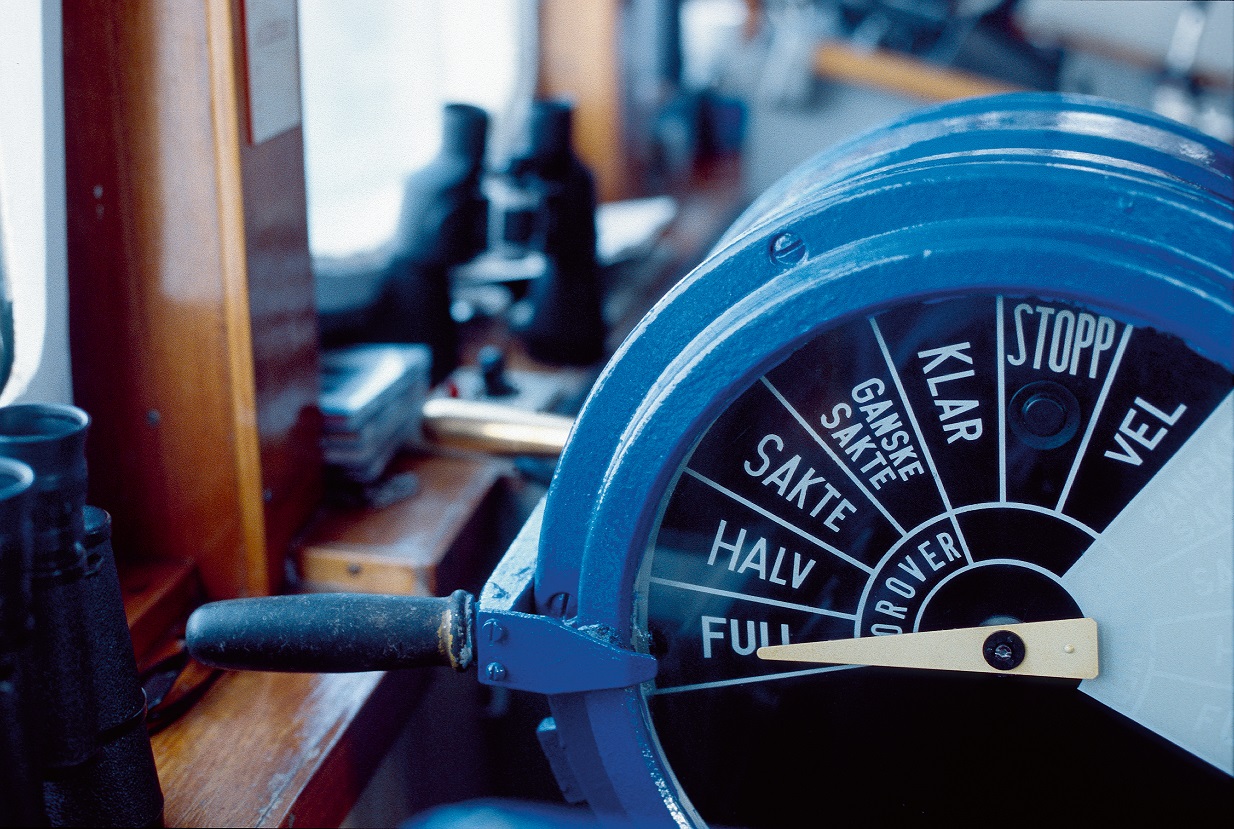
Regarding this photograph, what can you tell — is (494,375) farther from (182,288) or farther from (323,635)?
(323,635)

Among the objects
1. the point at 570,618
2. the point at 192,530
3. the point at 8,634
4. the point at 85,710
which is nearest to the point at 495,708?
the point at 192,530

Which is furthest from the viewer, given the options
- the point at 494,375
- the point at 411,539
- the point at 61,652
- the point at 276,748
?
the point at 494,375

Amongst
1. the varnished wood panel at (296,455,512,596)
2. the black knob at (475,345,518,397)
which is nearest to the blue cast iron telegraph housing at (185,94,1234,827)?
the varnished wood panel at (296,455,512,596)

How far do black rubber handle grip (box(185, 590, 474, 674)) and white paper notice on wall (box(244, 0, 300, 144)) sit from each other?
477 millimetres

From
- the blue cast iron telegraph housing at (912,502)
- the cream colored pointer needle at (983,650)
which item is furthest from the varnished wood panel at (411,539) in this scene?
the cream colored pointer needle at (983,650)

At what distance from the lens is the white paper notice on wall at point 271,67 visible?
104 centimetres

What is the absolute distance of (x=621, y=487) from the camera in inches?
30.9

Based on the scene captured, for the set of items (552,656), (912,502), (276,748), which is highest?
(912,502)

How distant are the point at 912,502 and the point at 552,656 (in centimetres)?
27

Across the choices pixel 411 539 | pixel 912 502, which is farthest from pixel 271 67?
pixel 912 502

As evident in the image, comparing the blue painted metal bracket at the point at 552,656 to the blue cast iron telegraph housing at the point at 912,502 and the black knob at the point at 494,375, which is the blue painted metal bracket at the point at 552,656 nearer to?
the blue cast iron telegraph housing at the point at 912,502

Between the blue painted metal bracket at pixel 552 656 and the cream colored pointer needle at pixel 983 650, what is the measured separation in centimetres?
Answer: 11

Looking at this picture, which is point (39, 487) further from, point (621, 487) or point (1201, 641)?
point (1201, 641)

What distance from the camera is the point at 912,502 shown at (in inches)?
30.5
